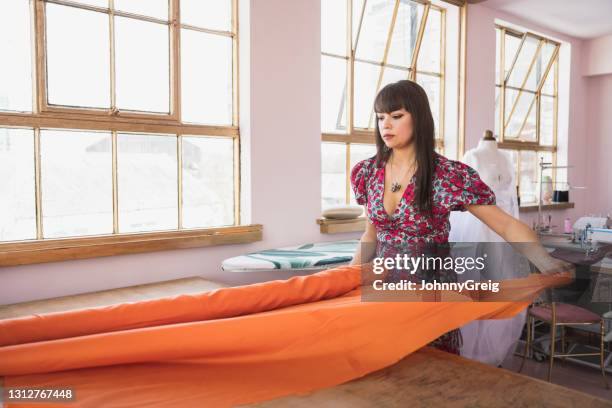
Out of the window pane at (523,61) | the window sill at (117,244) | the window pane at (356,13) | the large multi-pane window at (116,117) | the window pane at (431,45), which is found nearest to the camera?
the window sill at (117,244)

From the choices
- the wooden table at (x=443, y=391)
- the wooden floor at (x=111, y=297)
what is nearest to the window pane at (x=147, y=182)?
the wooden floor at (x=111, y=297)

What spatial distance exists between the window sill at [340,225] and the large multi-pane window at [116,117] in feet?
2.25

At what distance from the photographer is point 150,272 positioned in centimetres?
289

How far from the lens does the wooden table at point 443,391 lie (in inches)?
42.9

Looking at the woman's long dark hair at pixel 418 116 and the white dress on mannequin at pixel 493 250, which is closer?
the woman's long dark hair at pixel 418 116

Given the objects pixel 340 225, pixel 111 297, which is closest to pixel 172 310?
pixel 111 297

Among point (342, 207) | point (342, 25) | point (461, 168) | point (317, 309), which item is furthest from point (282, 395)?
point (342, 25)

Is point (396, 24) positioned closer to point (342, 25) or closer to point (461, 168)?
point (342, 25)

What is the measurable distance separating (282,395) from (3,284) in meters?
1.88

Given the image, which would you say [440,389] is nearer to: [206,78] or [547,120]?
[206,78]

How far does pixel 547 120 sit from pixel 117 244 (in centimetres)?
562

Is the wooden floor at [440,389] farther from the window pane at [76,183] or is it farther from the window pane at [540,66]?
the window pane at [540,66]

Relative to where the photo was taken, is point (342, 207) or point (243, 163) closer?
point (243, 163)

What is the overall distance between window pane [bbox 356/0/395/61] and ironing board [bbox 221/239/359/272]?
1.82 m
